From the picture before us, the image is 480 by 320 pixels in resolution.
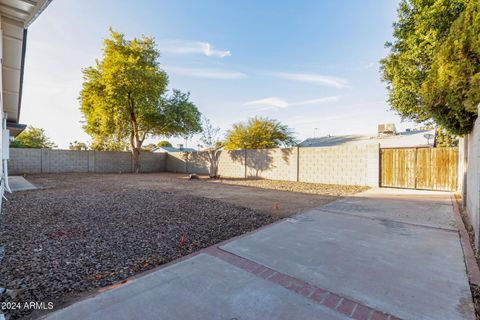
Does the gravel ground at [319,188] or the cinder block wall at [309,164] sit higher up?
the cinder block wall at [309,164]

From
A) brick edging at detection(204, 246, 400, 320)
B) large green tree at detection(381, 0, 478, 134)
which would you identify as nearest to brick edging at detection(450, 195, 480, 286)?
brick edging at detection(204, 246, 400, 320)

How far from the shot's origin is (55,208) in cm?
520

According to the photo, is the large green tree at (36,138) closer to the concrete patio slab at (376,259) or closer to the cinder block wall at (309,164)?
the cinder block wall at (309,164)

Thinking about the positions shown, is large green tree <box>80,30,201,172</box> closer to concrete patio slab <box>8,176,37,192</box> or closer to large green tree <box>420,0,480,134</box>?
concrete patio slab <box>8,176,37,192</box>

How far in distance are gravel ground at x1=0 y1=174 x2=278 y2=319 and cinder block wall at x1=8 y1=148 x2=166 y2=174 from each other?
1137 centimetres

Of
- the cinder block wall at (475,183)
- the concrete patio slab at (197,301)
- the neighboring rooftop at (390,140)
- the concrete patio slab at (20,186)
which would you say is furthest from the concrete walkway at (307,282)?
the neighboring rooftop at (390,140)

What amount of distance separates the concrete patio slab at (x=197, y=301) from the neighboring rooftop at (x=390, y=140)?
38.7ft

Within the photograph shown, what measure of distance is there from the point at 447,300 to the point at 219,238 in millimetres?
2754

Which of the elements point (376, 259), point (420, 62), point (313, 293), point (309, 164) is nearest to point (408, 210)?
point (376, 259)

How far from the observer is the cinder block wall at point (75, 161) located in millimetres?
14016

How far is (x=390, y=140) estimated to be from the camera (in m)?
15.8

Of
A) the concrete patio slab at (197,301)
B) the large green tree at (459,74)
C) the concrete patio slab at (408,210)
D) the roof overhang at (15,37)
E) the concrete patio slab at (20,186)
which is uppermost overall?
the roof overhang at (15,37)

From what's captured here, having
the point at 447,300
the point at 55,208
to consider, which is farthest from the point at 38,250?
the point at 447,300

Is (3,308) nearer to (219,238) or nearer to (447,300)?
(219,238)
